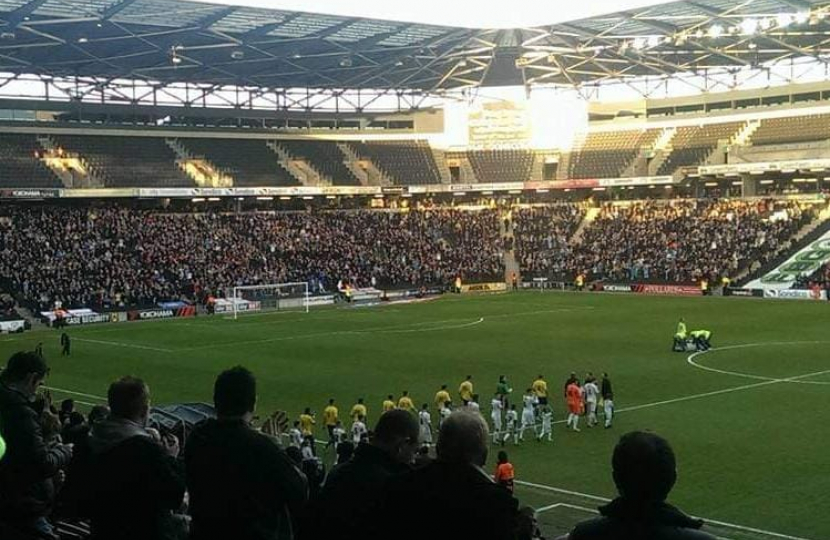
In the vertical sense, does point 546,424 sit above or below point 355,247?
below

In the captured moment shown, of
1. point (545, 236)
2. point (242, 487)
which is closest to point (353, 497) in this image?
point (242, 487)

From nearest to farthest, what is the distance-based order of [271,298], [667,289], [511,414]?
[511,414] → [271,298] → [667,289]

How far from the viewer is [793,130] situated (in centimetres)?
7769

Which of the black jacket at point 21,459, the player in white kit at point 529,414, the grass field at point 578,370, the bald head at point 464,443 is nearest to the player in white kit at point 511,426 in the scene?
the player in white kit at point 529,414

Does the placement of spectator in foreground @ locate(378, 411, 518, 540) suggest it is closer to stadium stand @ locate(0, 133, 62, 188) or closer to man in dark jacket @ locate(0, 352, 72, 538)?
man in dark jacket @ locate(0, 352, 72, 538)

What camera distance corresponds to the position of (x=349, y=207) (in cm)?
8531

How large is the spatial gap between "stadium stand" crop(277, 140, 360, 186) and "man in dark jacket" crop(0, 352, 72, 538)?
250 feet

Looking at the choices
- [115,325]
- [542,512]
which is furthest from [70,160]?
[542,512]

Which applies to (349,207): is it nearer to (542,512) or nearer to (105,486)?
(542,512)

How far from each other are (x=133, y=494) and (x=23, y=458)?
5.39 ft

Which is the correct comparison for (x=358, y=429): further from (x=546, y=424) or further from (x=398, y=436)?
(x=398, y=436)

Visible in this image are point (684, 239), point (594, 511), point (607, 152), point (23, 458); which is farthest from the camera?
point (607, 152)

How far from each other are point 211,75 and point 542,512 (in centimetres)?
5888

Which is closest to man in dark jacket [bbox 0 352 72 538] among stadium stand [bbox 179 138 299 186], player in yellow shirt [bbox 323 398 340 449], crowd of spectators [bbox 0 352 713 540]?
crowd of spectators [bbox 0 352 713 540]
